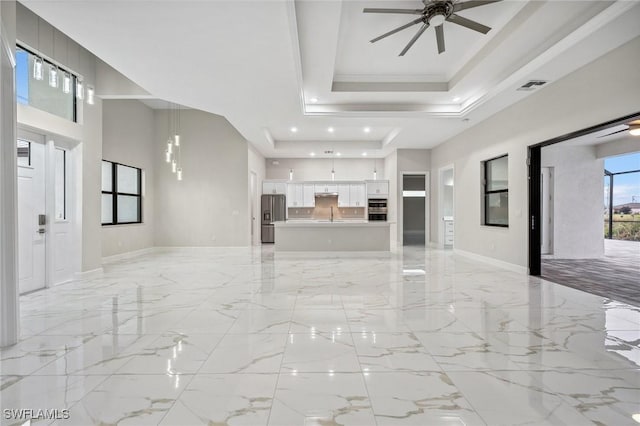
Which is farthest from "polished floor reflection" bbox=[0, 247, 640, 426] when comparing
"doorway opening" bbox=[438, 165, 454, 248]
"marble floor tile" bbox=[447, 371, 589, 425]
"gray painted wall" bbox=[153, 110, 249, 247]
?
"doorway opening" bbox=[438, 165, 454, 248]

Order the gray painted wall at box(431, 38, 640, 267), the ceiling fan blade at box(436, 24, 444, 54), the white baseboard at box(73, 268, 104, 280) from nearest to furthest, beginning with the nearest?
the ceiling fan blade at box(436, 24, 444, 54), the gray painted wall at box(431, 38, 640, 267), the white baseboard at box(73, 268, 104, 280)

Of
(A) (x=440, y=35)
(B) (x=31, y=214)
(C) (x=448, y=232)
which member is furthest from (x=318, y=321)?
(C) (x=448, y=232)

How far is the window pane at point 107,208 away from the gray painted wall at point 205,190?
178 cm

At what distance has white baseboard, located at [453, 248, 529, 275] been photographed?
19.1 feet

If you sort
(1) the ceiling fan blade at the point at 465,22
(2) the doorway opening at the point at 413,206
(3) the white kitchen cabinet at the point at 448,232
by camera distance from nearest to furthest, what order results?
(1) the ceiling fan blade at the point at 465,22
(3) the white kitchen cabinet at the point at 448,232
(2) the doorway opening at the point at 413,206

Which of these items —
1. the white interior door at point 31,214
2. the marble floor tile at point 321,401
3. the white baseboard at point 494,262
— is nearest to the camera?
the marble floor tile at point 321,401

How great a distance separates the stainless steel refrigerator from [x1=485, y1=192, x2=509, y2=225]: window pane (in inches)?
252

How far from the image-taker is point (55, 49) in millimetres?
4930

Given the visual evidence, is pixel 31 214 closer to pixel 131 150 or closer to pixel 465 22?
pixel 131 150

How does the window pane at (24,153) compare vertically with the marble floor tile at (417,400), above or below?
above

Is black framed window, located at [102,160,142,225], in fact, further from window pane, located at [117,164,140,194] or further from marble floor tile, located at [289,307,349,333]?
marble floor tile, located at [289,307,349,333]

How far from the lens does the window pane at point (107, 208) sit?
287 inches

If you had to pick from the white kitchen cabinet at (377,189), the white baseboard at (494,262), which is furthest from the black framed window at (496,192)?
the white kitchen cabinet at (377,189)

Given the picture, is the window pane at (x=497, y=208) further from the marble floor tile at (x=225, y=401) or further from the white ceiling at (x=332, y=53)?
the marble floor tile at (x=225, y=401)
